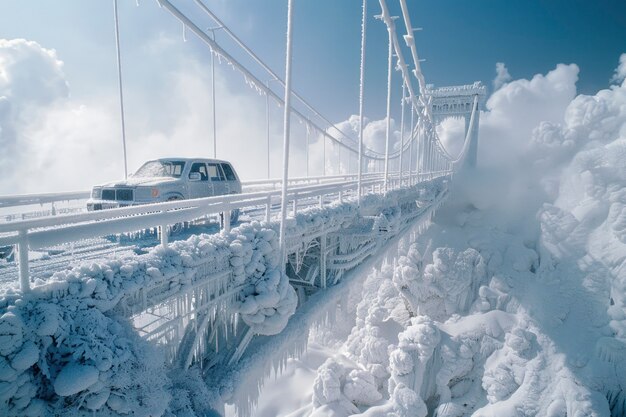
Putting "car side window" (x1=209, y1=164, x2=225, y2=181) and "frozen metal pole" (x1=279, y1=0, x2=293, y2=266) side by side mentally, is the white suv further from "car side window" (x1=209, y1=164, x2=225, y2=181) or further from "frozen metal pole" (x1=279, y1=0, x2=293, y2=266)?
"frozen metal pole" (x1=279, y1=0, x2=293, y2=266)

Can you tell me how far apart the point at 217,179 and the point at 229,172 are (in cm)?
62

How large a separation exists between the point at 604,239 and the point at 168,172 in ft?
81.5

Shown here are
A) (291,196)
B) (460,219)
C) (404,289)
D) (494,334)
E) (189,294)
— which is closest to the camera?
(189,294)

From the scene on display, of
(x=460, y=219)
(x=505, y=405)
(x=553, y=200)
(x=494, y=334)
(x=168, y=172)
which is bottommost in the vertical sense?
(x=505, y=405)

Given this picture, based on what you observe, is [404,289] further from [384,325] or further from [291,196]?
[291,196]

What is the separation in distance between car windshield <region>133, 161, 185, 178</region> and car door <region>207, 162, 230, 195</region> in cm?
78

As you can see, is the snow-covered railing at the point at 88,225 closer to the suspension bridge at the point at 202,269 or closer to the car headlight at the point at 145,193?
the suspension bridge at the point at 202,269

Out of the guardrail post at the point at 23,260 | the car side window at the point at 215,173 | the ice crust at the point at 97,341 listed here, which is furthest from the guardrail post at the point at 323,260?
the guardrail post at the point at 23,260

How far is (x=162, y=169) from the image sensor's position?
696cm

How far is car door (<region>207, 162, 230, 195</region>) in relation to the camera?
7473mm

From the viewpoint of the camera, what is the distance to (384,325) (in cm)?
2116

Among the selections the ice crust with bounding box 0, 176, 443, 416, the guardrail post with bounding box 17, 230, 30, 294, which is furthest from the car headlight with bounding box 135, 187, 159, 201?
the guardrail post with bounding box 17, 230, 30, 294

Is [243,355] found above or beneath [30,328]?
beneath

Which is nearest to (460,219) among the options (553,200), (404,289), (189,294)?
(553,200)
